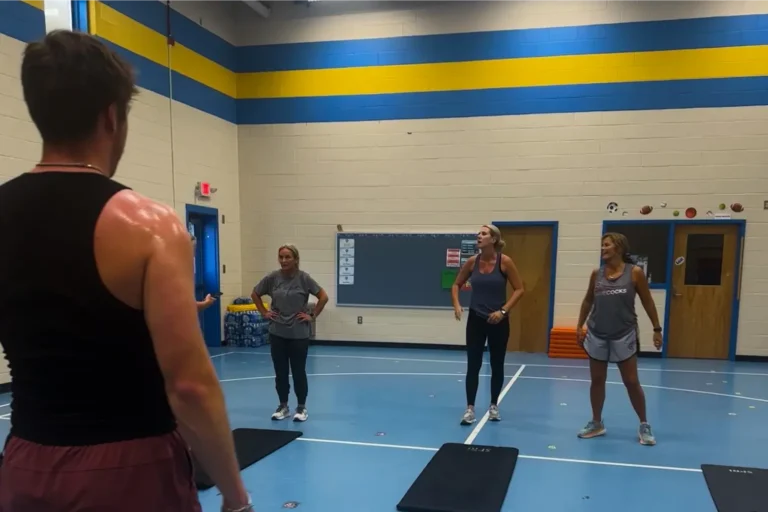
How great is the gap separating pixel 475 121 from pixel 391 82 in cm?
130

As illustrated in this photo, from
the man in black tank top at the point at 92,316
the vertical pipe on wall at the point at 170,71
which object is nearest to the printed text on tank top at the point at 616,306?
the man in black tank top at the point at 92,316

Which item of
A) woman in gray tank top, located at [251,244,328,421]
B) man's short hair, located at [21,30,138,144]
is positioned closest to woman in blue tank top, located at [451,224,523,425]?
woman in gray tank top, located at [251,244,328,421]

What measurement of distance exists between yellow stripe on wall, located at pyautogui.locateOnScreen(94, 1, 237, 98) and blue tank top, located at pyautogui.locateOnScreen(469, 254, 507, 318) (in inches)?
187

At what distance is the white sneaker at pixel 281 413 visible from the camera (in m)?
4.46

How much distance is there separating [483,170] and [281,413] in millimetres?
4452

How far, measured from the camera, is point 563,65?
7148 millimetres

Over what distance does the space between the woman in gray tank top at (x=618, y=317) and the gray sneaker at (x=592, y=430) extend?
281 mm

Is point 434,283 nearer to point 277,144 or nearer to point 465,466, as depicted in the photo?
point 277,144

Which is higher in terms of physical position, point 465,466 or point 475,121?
point 475,121

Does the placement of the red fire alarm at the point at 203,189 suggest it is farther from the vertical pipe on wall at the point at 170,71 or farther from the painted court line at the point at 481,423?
the painted court line at the point at 481,423

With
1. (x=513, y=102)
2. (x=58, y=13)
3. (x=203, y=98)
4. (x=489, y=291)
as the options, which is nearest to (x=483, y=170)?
(x=513, y=102)

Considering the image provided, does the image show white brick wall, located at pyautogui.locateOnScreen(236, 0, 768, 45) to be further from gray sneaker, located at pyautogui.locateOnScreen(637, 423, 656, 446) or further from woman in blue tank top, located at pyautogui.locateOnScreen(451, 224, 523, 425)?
gray sneaker, located at pyautogui.locateOnScreen(637, 423, 656, 446)

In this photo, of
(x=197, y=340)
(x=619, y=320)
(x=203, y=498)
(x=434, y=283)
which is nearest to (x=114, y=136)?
(x=197, y=340)

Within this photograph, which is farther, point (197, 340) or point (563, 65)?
point (563, 65)
